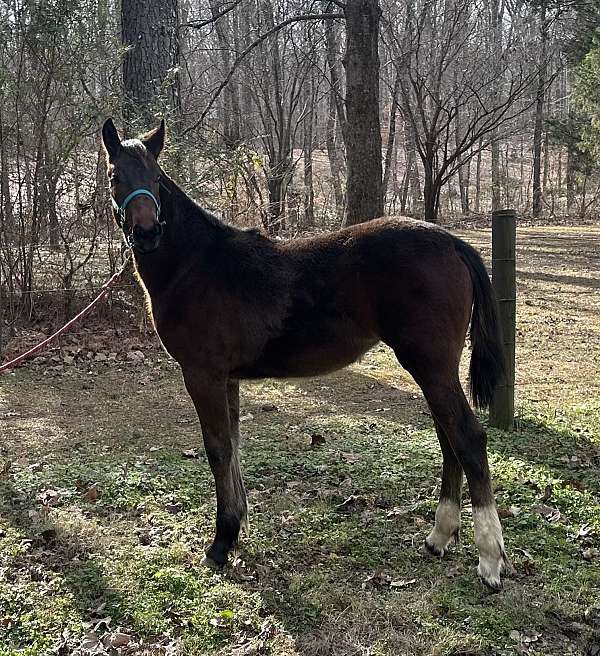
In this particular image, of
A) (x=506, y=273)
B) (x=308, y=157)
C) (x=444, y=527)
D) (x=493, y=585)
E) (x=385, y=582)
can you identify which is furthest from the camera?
(x=308, y=157)

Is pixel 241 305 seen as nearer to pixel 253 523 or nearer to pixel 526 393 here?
pixel 253 523

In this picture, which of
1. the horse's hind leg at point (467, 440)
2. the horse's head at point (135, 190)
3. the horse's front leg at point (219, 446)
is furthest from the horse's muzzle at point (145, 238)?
the horse's hind leg at point (467, 440)

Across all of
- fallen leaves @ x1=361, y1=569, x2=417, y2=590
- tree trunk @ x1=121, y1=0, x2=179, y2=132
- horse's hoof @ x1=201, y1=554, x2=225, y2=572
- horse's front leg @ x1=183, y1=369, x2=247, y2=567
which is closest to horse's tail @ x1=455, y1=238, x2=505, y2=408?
fallen leaves @ x1=361, y1=569, x2=417, y2=590

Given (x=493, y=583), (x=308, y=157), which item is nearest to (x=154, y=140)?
(x=493, y=583)

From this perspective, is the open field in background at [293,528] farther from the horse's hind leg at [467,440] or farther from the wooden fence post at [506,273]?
the wooden fence post at [506,273]

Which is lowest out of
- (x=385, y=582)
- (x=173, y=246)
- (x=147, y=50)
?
(x=385, y=582)

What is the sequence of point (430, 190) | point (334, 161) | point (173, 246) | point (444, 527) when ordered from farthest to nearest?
point (334, 161) < point (430, 190) < point (173, 246) < point (444, 527)

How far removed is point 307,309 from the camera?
358 centimetres

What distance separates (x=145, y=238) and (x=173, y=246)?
0.28 metres

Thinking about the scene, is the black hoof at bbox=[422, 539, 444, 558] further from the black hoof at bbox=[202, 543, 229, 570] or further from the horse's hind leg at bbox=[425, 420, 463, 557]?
the black hoof at bbox=[202, 543, 229, 570]

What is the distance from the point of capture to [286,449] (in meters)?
5.34

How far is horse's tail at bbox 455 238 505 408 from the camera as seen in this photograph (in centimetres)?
355

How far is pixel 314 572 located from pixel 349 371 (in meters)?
4.14

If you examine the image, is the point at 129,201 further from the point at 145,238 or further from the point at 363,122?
the point at 363,122
